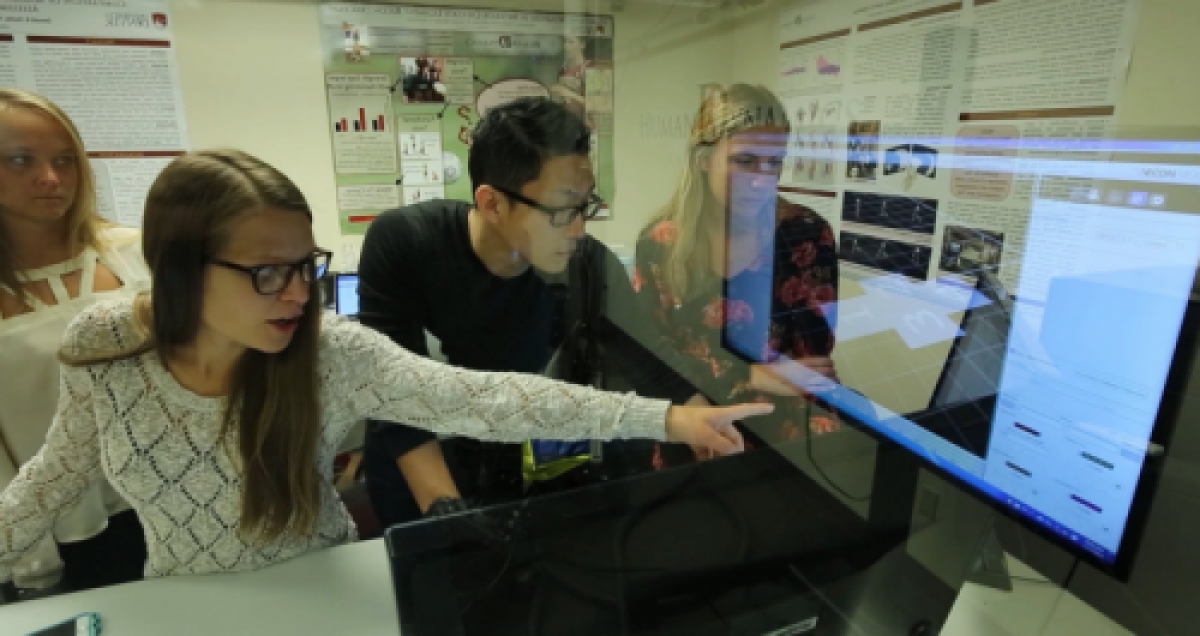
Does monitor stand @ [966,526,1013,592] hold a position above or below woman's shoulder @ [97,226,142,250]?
below

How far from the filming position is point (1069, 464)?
50 centimetres

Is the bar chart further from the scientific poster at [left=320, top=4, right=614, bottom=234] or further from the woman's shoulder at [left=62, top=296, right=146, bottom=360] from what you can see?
the woman's shoulder at [left=62, top=296, right=146, bottom=360]

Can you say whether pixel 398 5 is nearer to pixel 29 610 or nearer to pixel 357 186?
pixel 357 186

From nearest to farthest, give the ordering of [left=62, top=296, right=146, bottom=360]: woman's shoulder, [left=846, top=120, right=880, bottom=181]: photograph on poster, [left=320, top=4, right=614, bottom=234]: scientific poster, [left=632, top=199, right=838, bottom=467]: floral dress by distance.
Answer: [left=62, top=296, right=146, bottom=360]: woman's shoulder → [left=632, top=199, right=838, bottom=467]: floral dress → [left=846, top=120, right=880, bottom=181]: photograph on poster → [left=320, top=4, right=614, bottom=234]: scientific poster

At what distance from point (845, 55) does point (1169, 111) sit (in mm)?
507

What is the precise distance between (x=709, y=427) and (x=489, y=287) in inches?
18.7

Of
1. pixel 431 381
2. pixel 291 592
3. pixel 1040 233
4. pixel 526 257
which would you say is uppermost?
pixel 1040 233

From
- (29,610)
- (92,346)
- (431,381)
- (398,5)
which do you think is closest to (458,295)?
(431,381)

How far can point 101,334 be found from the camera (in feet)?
2.56

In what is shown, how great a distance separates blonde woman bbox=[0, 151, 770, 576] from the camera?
74 cm

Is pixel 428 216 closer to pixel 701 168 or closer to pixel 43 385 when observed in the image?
pixel 701 168

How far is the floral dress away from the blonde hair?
37mm

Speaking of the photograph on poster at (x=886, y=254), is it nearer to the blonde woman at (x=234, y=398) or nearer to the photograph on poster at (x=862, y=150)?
the photograph on poster at (x=862, y=150)

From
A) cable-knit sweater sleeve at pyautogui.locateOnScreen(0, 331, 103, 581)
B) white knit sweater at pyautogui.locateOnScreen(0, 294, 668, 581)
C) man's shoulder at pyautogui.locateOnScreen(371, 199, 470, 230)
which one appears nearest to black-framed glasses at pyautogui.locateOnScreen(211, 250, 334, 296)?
white knit sweater at pyautogui.locateOnScreen(0, 294, 668, 581)
